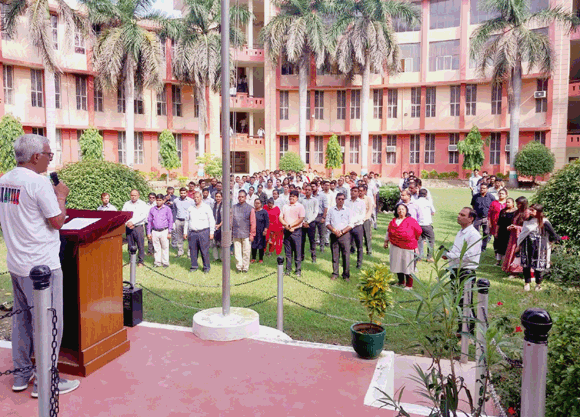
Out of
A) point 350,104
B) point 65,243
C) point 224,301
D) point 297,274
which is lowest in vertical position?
point 297,274

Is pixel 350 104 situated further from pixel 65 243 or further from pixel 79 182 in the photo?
pixel 65 243

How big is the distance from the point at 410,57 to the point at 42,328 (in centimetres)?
3514

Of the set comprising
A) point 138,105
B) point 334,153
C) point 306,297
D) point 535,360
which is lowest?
point 306,297

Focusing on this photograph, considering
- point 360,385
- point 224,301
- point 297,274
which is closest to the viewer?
point 360,385

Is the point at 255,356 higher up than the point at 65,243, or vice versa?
the point at 65,243

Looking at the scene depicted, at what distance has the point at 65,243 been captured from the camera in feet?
14.6

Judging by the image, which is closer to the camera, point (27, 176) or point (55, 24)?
point (27, 176)

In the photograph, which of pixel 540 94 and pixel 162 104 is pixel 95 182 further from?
pixel 540 94

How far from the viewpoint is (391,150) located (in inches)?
1412

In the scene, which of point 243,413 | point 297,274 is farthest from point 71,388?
point 297,274

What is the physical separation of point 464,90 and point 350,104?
754 centimetres

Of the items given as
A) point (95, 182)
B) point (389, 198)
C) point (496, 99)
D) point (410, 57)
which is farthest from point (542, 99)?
point (95, 182)

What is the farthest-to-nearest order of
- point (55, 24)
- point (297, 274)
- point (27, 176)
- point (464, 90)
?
1. point (464, 90)
2. point (55, 24)
3. point (297, 274)
4. point (27, 176)

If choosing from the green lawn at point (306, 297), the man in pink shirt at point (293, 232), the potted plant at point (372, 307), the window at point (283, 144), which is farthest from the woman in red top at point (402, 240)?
the window at point (283, 144)
